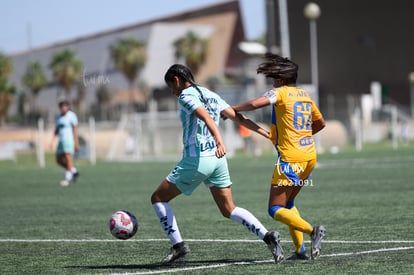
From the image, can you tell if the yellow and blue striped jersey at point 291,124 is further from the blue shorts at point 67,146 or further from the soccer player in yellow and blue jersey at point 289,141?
the blue shorts at point 67,146

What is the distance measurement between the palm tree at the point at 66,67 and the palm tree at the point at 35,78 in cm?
714

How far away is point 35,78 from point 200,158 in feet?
341

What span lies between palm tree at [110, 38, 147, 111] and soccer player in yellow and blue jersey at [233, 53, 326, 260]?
288ft

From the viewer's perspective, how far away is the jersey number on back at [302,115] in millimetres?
9305

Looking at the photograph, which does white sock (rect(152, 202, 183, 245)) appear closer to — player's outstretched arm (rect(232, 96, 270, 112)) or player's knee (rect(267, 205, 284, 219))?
player's knee (rect(267, 205, 284, 219))

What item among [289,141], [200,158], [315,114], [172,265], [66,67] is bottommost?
[172,265]

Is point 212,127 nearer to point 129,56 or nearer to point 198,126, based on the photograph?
point 198,126

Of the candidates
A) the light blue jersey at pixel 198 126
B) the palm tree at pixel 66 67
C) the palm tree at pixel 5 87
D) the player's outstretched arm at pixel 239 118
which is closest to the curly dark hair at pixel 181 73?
the light blue jersey at pixel 198 126

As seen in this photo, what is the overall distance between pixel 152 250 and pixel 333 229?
2.79 metres

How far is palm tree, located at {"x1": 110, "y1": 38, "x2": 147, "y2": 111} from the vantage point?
9688cm

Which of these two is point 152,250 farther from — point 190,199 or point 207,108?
point 190,199

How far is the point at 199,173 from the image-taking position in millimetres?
9234

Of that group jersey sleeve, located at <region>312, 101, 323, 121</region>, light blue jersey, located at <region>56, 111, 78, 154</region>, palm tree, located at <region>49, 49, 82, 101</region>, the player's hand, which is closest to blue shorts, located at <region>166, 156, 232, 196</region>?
the player's hand

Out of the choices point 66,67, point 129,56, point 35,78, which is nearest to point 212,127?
point 129,56
